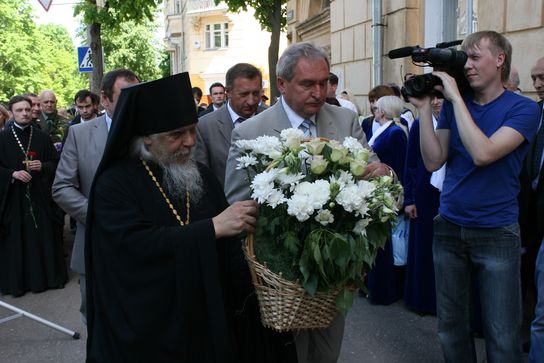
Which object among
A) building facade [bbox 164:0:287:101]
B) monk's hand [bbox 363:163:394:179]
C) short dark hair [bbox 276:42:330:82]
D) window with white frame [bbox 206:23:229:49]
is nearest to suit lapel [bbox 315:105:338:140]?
short dark hair [bbox 276:42:330:82]

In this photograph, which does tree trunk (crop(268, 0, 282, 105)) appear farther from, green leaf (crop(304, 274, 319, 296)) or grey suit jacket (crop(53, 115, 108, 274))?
green leaf (crop(304, 274, 319, 296))

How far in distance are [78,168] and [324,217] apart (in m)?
2.52

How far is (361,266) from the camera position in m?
2.42

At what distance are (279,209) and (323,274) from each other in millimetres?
313

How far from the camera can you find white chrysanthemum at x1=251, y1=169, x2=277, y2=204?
240cm

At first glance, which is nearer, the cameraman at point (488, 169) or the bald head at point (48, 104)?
the cameraman at point (488, 169)

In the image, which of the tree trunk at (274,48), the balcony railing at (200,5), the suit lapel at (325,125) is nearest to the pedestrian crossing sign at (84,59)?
the tree trunk at (274,48)

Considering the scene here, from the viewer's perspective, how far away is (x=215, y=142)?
4.64m

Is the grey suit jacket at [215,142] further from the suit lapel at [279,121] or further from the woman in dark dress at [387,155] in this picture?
the woman in dark dress at [387,155]

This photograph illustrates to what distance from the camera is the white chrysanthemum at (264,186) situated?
2.40 m

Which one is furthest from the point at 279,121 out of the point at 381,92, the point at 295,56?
the point at 381,92

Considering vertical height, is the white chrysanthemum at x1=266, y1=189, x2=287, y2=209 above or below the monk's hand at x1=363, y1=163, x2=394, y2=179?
below

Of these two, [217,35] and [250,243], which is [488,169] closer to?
[250,243]

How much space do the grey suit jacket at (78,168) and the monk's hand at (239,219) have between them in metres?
1.89
